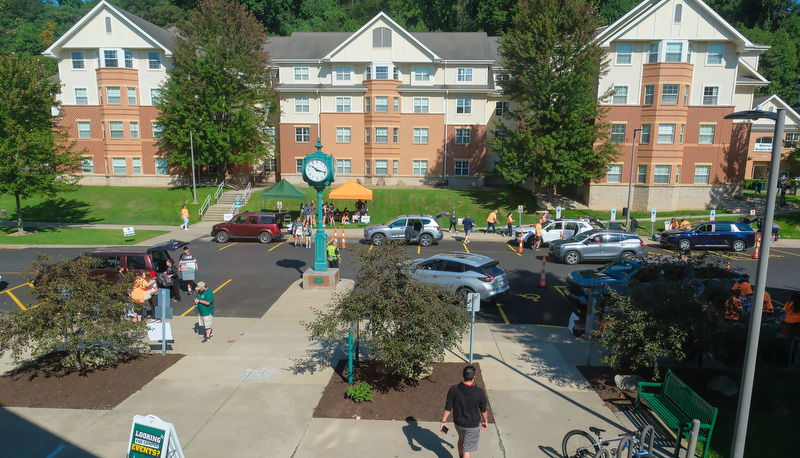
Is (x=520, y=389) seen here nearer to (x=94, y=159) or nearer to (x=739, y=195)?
(x=739, y=195)

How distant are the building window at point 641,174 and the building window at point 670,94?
202 inches

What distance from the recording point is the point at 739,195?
37938mm

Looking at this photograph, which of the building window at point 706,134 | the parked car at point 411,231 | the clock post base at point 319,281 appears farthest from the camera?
the building window at point 706,134

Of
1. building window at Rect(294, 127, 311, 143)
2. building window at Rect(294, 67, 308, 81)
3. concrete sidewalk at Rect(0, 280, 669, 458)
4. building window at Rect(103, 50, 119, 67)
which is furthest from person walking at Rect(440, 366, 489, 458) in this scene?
building window at Rect(103, 50, 119, 67)

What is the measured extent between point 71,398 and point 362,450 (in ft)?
19.3

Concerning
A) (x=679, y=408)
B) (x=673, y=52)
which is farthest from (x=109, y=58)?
(x=679, y=408)

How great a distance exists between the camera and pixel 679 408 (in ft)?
25.8

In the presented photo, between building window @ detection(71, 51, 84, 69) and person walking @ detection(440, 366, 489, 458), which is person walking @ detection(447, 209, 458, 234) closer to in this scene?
person walking @ detection(440, 366, 489, 458)

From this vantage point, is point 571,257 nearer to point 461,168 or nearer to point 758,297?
point 758,297

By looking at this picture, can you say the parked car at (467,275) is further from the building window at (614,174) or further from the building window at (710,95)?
the building window at (710,95)

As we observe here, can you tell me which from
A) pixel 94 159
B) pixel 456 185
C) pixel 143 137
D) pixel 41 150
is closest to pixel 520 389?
pixel 41 150

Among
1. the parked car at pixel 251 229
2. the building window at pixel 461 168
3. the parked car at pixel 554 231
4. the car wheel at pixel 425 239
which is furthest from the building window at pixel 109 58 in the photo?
the parked car at pixel 554 231

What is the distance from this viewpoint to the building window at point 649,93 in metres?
36.2

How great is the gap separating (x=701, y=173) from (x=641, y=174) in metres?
4.85
